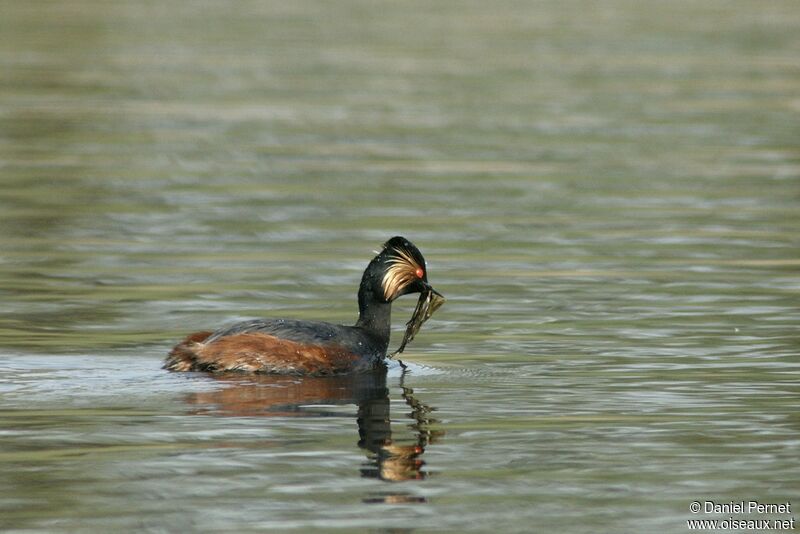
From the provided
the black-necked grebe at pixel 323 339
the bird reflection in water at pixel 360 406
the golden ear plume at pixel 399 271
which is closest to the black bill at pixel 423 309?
the black-necked grebe at pixel 323 339

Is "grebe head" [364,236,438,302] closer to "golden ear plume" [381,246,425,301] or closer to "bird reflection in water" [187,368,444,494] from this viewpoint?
"golden ear plume" [381,246,425,301]

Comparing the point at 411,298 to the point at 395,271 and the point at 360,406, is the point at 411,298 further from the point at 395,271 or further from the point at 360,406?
the point at 360,406

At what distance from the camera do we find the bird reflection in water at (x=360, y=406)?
423 inches

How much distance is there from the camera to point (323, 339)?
1369 centimetres

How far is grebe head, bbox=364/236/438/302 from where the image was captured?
1430 cm

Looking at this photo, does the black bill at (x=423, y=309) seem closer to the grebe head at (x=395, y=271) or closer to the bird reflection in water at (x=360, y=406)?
the grebe head at (x=395, y=271)

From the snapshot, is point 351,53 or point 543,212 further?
point 351,53

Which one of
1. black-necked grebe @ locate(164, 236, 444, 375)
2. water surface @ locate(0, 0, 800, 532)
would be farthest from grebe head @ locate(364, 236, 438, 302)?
water surface @ locate(0, 0, 800, 532)

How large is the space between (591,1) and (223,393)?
5217 centimetres

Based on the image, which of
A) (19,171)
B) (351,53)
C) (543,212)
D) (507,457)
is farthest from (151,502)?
(351,53)

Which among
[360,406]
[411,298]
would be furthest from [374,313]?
[411,298]

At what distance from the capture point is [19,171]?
2605 cm

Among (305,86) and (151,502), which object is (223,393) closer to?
(151,502)

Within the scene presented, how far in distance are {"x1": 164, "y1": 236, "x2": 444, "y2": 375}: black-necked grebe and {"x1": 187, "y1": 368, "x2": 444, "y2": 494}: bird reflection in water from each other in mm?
106
